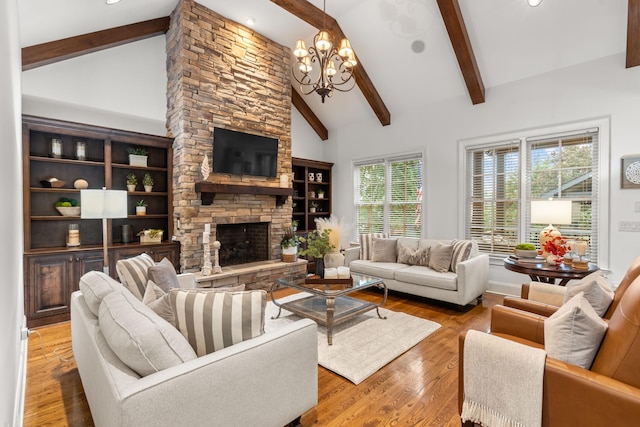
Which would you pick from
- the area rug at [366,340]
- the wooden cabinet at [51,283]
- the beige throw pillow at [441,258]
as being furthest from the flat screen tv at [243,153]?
the beige throw pillow at [441,258]

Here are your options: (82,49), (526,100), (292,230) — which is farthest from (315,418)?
(526,100)

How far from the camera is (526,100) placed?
442 centimetres

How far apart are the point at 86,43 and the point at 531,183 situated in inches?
242

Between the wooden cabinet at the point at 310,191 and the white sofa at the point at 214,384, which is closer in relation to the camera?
the white sofa at the point at 214,384

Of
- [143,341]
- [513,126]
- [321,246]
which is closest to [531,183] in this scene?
[513,126]

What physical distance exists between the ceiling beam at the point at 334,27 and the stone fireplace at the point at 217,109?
1.01 metres

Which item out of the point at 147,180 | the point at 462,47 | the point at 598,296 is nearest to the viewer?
the point at 598,296

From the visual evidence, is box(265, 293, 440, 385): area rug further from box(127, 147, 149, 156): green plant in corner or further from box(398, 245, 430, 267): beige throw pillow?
box(127, 147, 149, 156): green plant in corner

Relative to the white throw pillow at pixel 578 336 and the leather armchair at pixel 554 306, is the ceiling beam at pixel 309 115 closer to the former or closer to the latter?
the leather armchair at pixel 554 306

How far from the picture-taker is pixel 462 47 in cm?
421

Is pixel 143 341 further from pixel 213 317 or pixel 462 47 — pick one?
pixel 462 47

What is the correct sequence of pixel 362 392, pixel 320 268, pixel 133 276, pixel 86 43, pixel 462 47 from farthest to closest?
1. pixel 462 47
2. pixel 86 43
3. pixel 320 268
4. pixel 133 276
5. pixel 362 392

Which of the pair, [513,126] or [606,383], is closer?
[606,383]

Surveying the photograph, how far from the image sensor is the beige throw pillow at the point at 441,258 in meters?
4.09
